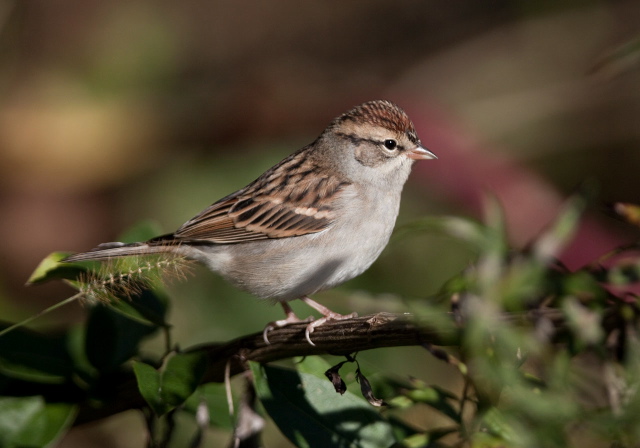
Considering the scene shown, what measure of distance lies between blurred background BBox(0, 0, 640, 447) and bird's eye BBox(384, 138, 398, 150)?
3.21 ft

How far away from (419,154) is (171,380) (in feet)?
5.46

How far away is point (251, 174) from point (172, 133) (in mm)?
727

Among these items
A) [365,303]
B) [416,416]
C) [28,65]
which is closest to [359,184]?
[416,416]

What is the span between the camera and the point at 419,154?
318 centimetres

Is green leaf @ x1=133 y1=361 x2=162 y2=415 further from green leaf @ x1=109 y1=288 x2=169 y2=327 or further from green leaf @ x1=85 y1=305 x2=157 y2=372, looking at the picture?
green leaf @ x1=85 y1=305 x2=157 y2=372

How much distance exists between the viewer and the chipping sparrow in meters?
2.91

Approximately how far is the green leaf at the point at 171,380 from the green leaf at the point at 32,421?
35 cm

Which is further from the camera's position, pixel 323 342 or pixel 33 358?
pixel 33 358

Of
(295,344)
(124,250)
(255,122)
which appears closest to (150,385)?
(295,344)

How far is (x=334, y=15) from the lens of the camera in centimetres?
634

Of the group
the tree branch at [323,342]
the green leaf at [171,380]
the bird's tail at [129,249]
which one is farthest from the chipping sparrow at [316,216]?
the green leaf at [171,380]

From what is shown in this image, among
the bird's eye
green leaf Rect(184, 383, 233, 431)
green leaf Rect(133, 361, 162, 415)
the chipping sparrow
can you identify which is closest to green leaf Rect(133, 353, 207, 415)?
green leaf Rect(133, 361, 162, 415)

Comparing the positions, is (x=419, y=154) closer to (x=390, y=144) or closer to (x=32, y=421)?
(x=390, y=144)

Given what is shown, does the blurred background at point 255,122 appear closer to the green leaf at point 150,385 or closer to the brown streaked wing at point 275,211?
the brown streaked wing at point 275,211
